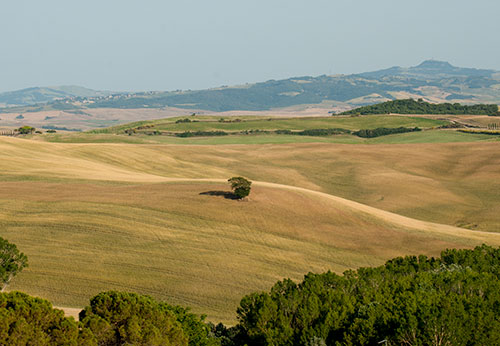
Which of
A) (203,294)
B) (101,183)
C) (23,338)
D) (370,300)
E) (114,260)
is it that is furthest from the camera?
(101,183)

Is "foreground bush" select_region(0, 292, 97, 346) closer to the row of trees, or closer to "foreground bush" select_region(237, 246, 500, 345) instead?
"foreground bush" select_region(237, 246, 500, 345)

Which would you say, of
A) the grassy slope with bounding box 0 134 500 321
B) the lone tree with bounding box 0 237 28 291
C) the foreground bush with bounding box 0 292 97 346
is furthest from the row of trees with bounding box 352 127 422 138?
the foreground bush with bounding box 0 292 97 346

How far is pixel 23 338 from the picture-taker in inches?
1003

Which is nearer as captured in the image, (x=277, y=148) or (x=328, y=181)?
(x=328, y=181)

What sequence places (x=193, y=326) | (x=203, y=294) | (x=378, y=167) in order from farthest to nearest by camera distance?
(x=378, y=167), (x=203, y=294), (x=193, y=326)

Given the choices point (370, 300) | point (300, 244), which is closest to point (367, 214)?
point (300, 244)

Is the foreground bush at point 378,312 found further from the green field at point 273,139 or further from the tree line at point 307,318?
the green field at point 273,139

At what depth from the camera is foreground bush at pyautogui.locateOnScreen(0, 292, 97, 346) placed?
25516 mm

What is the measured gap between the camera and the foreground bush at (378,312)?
30.6 meters

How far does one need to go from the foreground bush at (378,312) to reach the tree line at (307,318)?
0.05 metres

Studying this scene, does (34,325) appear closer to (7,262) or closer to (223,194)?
(7,262)

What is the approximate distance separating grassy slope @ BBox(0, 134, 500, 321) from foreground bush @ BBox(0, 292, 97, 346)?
Result: 1791 cm

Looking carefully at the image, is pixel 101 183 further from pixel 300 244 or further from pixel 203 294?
pixel 203 294

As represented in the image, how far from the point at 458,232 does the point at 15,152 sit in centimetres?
Answer: 7260
